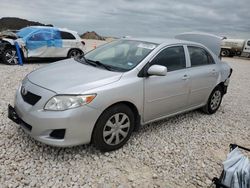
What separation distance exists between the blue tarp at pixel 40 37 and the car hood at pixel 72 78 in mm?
6984

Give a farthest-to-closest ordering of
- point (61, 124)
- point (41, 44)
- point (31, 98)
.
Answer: point (41, 44) < point (31, 98) < point (61, 124)

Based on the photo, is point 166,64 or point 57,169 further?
point 166,64

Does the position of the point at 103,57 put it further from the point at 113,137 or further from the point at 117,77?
the point at 113,137

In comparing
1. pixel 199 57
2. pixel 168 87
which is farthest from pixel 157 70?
pixel 199 57

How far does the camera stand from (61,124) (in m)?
3.16

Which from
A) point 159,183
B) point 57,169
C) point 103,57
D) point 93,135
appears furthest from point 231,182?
point 103,57

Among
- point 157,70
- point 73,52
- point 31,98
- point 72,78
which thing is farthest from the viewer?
point 73,52

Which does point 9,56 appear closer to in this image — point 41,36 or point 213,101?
point 41,36

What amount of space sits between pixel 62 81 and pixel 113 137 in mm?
1046

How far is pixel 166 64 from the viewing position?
4.38 m

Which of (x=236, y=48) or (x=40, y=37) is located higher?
(x=40, y=37)

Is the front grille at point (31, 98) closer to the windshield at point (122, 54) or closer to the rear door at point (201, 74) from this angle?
the windshield at point (122, 54)

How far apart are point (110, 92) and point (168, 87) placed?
123 cm

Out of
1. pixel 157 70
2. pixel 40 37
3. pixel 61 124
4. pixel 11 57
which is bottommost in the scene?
pixel 61 124
